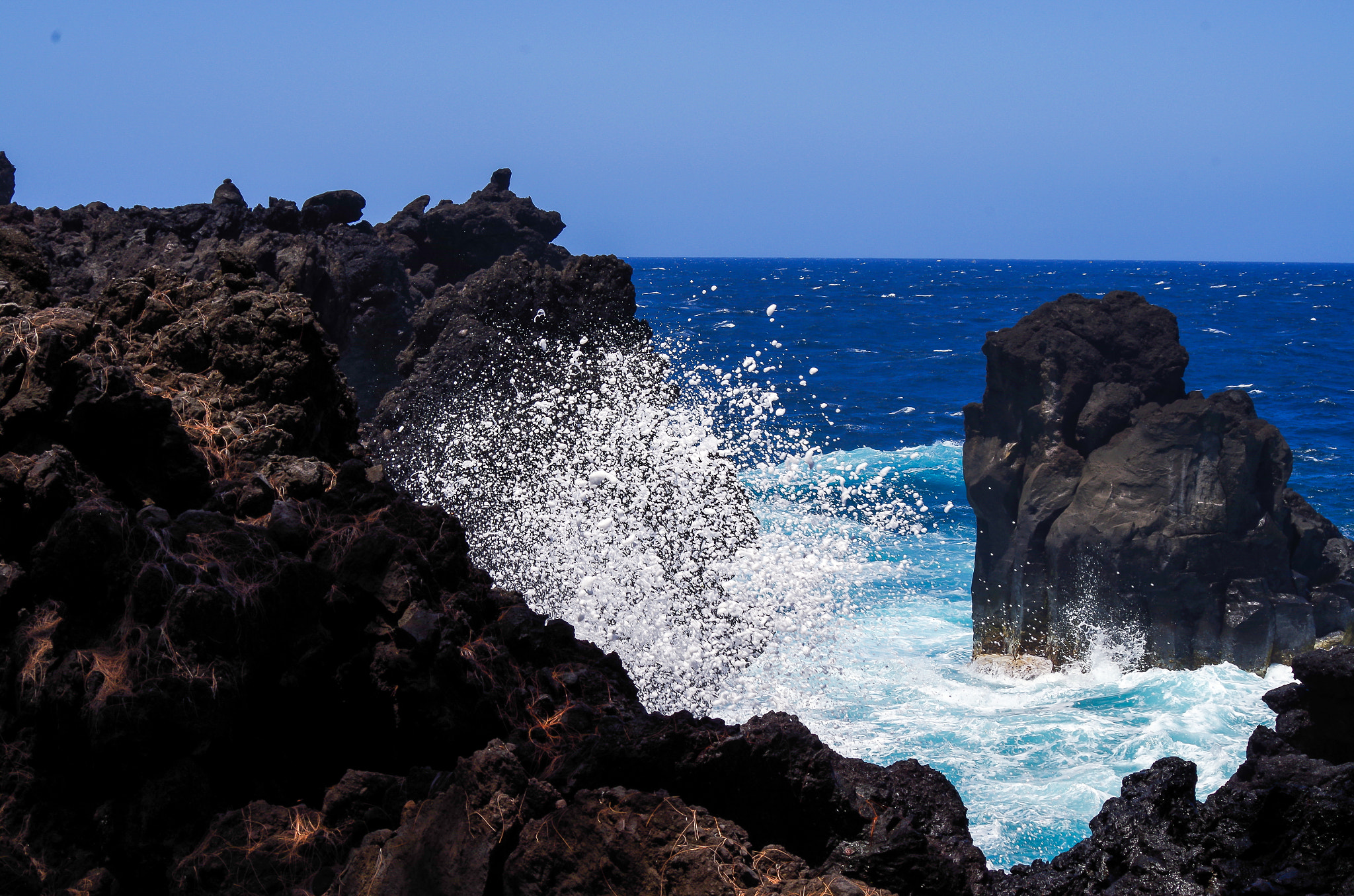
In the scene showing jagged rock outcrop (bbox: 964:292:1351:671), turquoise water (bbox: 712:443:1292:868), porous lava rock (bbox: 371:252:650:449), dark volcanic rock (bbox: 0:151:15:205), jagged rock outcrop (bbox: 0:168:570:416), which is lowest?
turquoise water (bbox: 712:443:1292:868)

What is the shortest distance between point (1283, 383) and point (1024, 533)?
3978cm

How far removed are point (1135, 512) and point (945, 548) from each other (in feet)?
38.4

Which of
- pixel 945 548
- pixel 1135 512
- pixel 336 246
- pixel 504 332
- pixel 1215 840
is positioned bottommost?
pixel 945 548

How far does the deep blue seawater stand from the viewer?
1619 cm

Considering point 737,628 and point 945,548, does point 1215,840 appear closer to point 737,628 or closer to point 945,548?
point 737,628

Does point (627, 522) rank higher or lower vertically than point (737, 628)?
higher

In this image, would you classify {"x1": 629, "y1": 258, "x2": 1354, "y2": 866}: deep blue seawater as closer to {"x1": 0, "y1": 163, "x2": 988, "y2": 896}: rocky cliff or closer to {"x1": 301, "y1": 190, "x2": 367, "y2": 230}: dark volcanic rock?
{"x1": 0, "y1": 163, "x2": 988, "y2": 896}: rocky cliff

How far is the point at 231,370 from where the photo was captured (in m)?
6.84

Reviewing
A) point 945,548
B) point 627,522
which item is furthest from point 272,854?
point 945,548

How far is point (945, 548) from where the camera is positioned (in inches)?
1198

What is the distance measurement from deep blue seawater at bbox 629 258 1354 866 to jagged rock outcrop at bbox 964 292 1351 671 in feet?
3.18

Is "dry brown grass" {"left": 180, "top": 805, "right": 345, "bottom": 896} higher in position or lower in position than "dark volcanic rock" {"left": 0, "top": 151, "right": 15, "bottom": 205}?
lower

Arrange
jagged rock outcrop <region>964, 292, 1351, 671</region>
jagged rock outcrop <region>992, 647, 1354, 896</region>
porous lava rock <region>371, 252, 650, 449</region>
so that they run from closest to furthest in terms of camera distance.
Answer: jagged rock outcrop <region>992, 647, 1354, 896</region>
jagged rock outcrop <region>964, 292, 1351, 671</region>
porous lava rock <region>371, 252, 650, 449</region>

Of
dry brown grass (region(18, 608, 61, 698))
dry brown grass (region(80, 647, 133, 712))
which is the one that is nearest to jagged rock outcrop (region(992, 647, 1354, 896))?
dry brown grass (region(80, 647, 133, 712))
